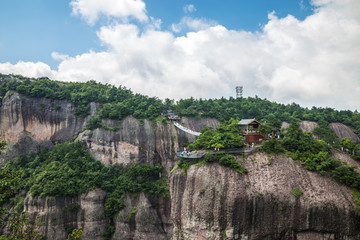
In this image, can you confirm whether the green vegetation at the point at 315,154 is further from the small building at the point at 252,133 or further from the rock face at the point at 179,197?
the small building at the point at 252,133

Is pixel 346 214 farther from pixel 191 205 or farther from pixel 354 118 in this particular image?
pixel 354 118

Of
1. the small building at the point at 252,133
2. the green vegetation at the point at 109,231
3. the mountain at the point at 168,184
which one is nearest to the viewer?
the mountain at the point at 168,184

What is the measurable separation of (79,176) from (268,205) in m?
25.8

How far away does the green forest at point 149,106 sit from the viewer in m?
42.4

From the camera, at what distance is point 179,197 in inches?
1044

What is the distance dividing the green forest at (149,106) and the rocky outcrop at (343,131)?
0.82 metres

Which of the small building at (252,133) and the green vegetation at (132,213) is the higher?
the small building at (252,133)

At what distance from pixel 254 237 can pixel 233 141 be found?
9435 millimetres

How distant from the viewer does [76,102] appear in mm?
45031

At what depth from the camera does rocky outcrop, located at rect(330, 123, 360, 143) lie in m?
37.4

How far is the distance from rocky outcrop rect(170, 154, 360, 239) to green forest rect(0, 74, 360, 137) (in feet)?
57.6

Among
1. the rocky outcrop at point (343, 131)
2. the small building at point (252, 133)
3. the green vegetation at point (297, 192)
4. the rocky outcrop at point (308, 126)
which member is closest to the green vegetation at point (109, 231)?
the small building at point (252, 133)

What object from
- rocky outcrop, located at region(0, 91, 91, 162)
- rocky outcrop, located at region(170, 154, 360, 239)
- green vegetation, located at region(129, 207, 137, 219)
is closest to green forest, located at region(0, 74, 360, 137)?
rocky outcrop, located at region(0, 91, 91, 162)

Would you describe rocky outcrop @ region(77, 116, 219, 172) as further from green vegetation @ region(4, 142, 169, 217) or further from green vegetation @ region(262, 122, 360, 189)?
green vegetation @ region(262, 122, 360, 189)
